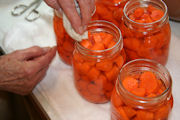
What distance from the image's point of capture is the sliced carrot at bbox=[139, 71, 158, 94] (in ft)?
1.63

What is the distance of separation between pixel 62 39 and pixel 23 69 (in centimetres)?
15

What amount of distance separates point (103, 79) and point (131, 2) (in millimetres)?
241

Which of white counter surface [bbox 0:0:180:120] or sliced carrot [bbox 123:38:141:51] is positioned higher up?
sliced carrot [bbox 123:38:141:51]

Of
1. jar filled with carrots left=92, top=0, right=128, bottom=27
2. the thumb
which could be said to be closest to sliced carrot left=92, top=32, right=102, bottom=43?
jar filled with carrots left=92, top=0, right=128, bottom=27

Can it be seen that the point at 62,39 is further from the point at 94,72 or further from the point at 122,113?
the point at 122,113

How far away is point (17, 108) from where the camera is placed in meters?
1.02

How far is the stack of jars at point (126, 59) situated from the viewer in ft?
1.57

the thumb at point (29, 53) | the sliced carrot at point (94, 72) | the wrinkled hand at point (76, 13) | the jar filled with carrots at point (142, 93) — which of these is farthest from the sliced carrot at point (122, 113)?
the thumb at point (29, 53)

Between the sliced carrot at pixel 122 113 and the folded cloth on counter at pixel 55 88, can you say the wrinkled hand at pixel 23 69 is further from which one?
the sliced carrot at pixel 122 113

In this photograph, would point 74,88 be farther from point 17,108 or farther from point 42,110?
point 17,108

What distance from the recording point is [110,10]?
0.67 metres

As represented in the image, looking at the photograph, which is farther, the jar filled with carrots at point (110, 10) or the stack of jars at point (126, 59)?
the jar filled with carrots at point (110, 10)

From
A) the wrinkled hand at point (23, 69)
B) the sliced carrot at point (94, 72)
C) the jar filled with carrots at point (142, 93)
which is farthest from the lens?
the wrinkled hand at point (23, 69)

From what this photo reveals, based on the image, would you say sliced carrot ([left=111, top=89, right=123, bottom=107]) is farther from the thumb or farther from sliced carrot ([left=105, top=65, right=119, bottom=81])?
the thumb
